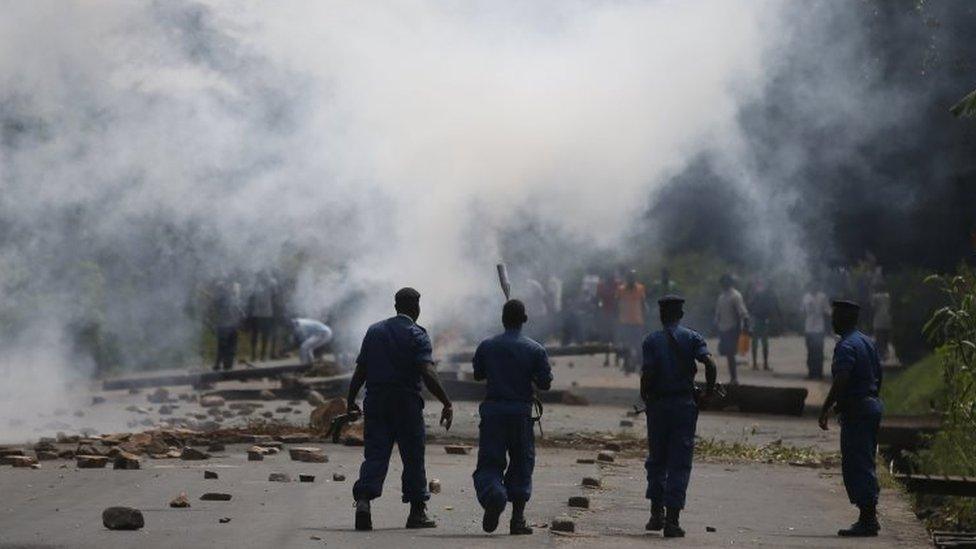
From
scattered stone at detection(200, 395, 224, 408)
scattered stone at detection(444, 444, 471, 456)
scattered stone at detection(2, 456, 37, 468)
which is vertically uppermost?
scattered stone at detection(200, 395, 224, 408)

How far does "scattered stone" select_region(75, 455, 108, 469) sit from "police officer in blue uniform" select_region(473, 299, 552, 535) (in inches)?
187

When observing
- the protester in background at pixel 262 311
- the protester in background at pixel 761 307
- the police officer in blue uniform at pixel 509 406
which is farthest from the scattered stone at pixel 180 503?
the protester in background at pixel 761 307

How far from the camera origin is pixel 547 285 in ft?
120

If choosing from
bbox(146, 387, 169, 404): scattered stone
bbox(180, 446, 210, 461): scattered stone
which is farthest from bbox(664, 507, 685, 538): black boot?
bbox(146, 387, 169, 404): scattered stone

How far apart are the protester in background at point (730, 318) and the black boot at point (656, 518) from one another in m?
16.0

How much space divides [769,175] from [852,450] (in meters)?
17.8

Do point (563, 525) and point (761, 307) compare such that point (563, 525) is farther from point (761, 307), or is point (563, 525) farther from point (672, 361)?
point (761, 307)

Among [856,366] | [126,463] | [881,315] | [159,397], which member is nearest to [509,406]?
[856,366]

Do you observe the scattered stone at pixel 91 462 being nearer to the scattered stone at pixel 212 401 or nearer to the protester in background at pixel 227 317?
the scattered stone at pixel 212 401

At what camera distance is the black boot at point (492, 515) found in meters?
12.3

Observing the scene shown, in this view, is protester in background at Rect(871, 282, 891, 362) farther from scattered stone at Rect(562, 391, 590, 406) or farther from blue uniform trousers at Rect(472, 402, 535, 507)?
blue uniform trousers at Rect(472, 402, 535, 507)

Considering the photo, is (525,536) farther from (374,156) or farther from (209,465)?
(374,156)

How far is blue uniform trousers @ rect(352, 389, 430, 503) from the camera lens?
12.6 m

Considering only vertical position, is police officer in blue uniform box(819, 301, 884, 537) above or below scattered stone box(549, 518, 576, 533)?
above
